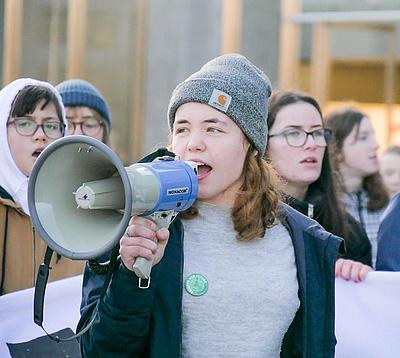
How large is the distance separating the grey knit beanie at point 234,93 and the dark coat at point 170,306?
0.29m

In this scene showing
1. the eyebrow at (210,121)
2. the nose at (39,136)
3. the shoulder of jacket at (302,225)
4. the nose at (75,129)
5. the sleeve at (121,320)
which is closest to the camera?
the sleeve at (121,320)

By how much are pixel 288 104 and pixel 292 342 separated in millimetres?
1662

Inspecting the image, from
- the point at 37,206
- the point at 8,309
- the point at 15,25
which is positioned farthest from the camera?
the point at 15,25

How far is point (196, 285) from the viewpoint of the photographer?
273 cm

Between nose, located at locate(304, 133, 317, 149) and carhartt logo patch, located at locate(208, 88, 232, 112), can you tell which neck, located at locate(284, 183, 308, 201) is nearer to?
nose, located at locate(304, 133, 317, 149)

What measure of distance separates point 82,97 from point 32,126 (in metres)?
1.10

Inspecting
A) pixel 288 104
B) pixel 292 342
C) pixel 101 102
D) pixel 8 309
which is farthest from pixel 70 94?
pixel 292 342

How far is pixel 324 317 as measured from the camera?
2898 mm

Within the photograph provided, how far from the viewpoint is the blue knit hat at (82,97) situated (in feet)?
16.7

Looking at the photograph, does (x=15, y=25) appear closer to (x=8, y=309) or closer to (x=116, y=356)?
(x=8, y=309)

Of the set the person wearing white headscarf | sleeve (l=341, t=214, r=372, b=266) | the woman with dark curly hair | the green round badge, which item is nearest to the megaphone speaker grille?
the green round badge

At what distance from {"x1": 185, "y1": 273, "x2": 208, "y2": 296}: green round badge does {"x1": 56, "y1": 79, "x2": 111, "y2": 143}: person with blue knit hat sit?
235cm

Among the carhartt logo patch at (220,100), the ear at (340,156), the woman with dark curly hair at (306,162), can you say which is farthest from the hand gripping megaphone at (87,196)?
the ear at (340,156)

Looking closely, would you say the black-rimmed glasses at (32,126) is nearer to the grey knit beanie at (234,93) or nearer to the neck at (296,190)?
the neck at (296,190)
